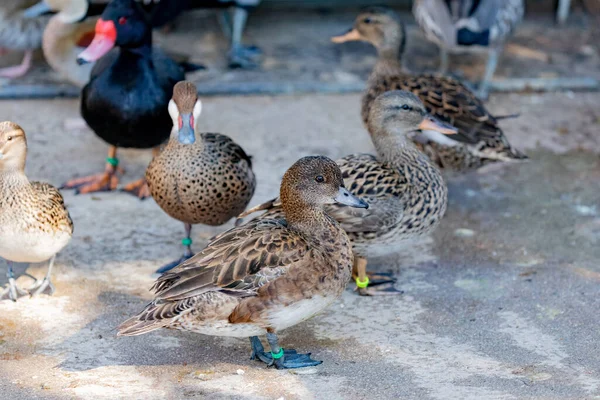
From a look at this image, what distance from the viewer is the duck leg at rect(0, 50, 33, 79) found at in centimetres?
776

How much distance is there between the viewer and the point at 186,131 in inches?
200

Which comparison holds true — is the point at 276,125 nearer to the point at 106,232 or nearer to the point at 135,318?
the point at 106,232

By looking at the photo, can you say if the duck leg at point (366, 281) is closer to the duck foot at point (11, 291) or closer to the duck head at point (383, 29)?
the duck foot at point (11, 291)

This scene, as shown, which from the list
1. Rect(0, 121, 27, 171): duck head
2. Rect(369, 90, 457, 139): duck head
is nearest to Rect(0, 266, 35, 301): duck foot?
Rect(0, 121, 27, 171): duck head

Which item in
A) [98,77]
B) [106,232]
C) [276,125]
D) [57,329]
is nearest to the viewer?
[57,329]

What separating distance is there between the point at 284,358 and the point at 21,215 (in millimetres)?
1494

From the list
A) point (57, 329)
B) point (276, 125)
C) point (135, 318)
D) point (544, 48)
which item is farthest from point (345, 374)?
point (544, 48)

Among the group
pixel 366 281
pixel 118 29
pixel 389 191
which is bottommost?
pixel 366 281

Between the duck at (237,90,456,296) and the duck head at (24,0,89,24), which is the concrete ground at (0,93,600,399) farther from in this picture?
the duck head at (24,0,89,24)

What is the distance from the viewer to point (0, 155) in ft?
15.3

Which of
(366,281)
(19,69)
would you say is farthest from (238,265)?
(19,69)

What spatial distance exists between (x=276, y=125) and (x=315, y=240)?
113 inches

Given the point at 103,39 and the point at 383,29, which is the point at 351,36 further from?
the point at 103,39

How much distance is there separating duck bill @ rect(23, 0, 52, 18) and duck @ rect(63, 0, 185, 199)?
1.60 metres
